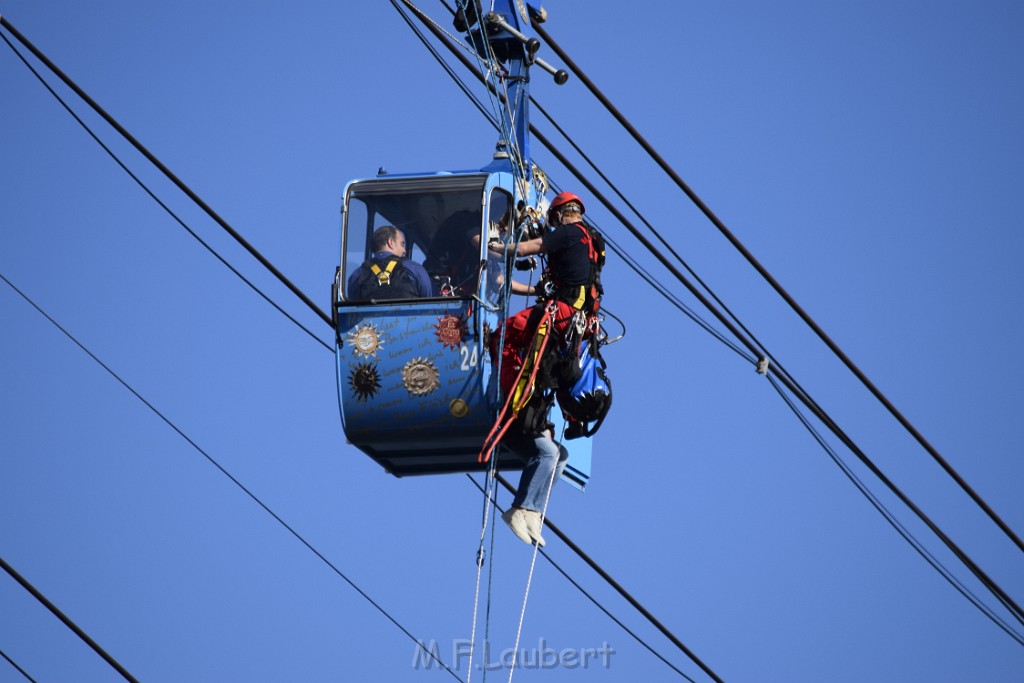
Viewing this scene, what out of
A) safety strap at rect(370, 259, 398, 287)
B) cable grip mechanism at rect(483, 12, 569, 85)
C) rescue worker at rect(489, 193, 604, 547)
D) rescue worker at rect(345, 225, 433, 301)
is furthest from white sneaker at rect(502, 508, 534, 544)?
cable grip mechanism at rect(483, 12, 569, 85)

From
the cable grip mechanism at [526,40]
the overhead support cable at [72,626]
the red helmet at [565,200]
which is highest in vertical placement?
the cable grip mechanism at [526,40]

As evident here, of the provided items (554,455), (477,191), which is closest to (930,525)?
(554,455)

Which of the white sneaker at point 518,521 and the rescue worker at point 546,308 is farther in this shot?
the white sneaker at point 518,521

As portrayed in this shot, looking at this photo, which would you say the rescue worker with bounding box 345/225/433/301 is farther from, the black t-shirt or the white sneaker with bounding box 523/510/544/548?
the white sneaker with bounding box 523/510/544/548

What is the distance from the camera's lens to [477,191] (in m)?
15.7

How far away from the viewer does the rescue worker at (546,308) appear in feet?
51.0

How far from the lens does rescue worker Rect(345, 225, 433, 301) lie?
15.7 metres

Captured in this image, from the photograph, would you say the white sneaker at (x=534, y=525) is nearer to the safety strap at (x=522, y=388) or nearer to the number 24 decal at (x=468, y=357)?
the safety strap at (x=522, y=388)

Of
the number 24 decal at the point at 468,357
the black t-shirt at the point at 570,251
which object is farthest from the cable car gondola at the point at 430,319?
the black t-shirt at the point at 570,251

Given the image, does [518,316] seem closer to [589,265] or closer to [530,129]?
[589,265]

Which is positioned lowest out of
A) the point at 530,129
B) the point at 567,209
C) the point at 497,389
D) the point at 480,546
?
the point at 480,546

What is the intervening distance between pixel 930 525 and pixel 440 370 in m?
4.48

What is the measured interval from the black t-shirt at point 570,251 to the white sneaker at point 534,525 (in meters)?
1.58

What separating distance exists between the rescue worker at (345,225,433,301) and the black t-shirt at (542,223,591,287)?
2.89 feet
